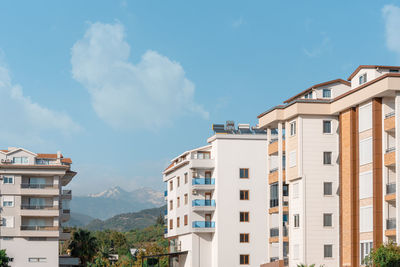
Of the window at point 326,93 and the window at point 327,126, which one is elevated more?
the window at point 326,93

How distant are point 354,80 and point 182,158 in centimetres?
3486

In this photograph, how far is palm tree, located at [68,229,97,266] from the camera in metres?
102

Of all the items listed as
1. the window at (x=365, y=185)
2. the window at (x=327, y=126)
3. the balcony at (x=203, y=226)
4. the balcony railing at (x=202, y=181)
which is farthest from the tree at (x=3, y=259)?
the window at (x=365, y=185)

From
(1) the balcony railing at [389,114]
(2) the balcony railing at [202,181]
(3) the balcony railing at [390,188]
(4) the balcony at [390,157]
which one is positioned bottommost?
(3) the balcony railing at [390,188]

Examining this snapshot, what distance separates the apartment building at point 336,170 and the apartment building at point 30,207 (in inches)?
1488

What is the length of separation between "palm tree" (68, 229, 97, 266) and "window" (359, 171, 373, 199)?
54.9 metres

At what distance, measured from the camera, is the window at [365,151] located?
174 feet

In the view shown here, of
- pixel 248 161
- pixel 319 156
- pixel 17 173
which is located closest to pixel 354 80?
pixel 319 156

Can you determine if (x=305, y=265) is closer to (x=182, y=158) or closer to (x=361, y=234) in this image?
(x=361, y=234)

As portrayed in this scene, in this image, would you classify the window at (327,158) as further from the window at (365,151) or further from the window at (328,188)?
the window at (365,151)

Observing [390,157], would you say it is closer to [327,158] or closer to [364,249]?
[364,249]

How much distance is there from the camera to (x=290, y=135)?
62.2 metres

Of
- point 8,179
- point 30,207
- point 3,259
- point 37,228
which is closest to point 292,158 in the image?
point 3,259

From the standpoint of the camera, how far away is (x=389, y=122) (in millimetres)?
51406
